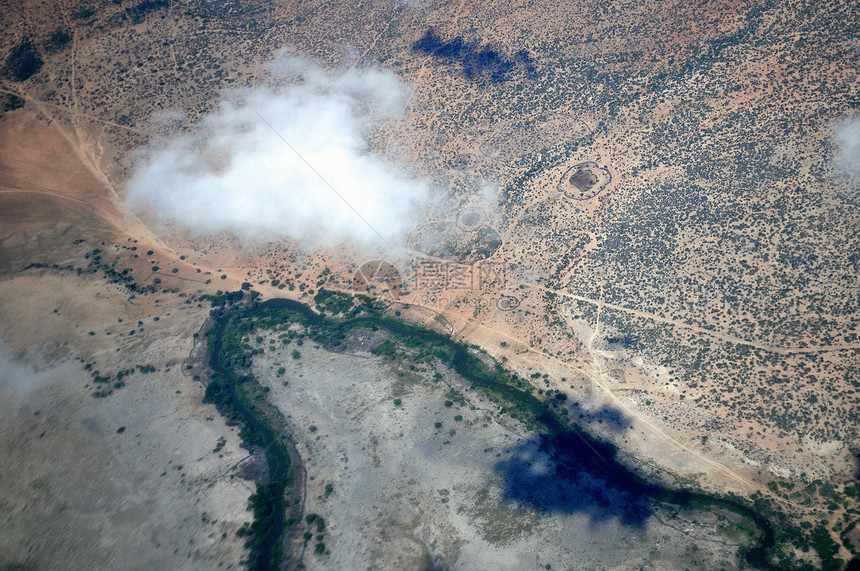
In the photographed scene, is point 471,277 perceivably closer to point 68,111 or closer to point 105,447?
point 105,447

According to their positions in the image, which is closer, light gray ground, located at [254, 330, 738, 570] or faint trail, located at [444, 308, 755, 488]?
light gray ground, located at [254, 330, 738, 570]

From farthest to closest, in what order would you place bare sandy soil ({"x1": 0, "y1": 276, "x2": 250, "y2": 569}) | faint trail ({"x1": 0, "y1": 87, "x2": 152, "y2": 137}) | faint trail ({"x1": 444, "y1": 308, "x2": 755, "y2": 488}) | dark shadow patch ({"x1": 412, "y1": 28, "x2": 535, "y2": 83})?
dark shadow patch ({"x1": 412, "y1": 28, "x2": 535, "y2": 83}), faint trail ({"x1": 0, "y1": 87, "x2": 152, "y2": 137}), faint trail ({"x1": 444, "y1": 308, "x2": 755, "y2": 488}), bare sandy soil ({"x1": 0, "y1": 276, "x2": 250, "y2": 569})

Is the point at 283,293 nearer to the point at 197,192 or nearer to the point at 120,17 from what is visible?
the point at 197,192

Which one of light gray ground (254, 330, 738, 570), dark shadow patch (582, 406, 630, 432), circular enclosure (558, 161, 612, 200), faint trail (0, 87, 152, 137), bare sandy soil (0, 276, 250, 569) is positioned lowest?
bare sandy soil (0, 276, 250, 569)

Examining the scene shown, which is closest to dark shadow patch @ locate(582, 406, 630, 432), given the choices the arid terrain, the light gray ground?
the arid terrain

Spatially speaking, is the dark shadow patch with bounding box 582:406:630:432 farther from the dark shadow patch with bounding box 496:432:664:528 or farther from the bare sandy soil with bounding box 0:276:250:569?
the bare sandy soil with bounding box 0:276:250:569

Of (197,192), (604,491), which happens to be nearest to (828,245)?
(604,491)

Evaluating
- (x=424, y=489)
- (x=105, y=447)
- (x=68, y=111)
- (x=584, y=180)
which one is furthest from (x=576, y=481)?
(x=68, y=111)
